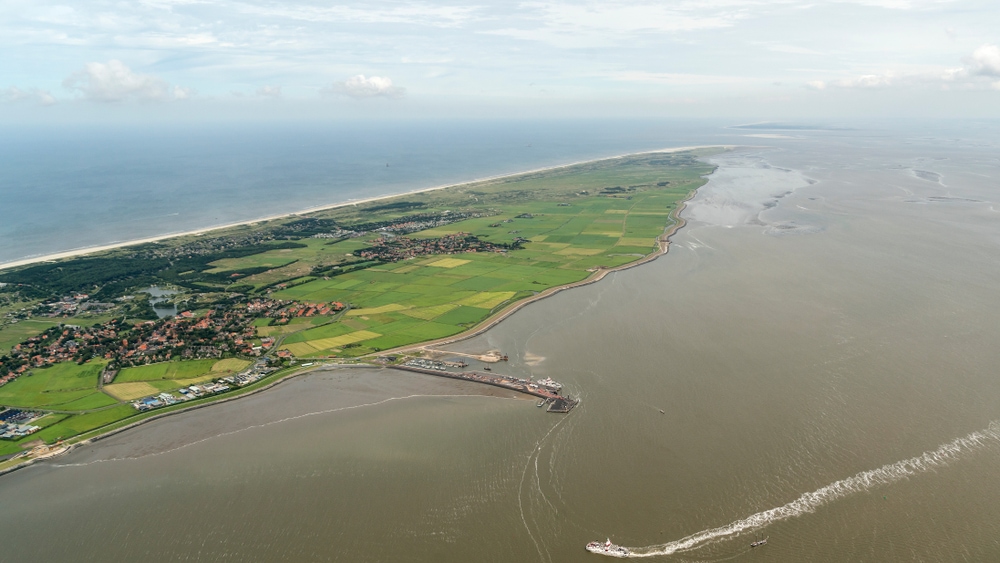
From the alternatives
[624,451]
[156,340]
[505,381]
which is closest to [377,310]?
[156,340]

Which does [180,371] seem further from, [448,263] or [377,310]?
[448,263]

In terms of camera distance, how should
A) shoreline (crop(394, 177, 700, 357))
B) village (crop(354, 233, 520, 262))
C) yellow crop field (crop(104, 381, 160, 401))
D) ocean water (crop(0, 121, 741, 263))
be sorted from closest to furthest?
yellow crop field (crop(104, 381, 160, 401)) < shoreline (crop(394, 177, 700, 357)) < village (crop(354, 233, 520, 262)) < ocean water (crop(0, 121, 741, 263))

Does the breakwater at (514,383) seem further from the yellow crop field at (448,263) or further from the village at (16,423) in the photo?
the yellow crop field at (448,263)

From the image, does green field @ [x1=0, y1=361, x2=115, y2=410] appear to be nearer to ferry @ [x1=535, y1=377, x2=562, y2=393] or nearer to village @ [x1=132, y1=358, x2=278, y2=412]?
village @ [x1=132, y1=358, x2=278, y2=412]

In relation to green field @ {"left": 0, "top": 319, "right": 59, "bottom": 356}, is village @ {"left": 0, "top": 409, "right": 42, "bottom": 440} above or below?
below

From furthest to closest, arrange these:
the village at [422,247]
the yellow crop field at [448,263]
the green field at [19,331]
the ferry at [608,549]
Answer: the village at [422,247] → the yellow crop field at [448,263] → the green field at [19,331] → the ferry at [608,549]

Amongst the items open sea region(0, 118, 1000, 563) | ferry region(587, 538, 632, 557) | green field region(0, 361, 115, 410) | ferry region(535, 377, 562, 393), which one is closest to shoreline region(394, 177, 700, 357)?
open sea region(0, 118, 1000, 563)

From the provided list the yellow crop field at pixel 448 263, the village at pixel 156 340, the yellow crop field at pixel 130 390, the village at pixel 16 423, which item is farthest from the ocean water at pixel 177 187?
the village at pixel 16 423
